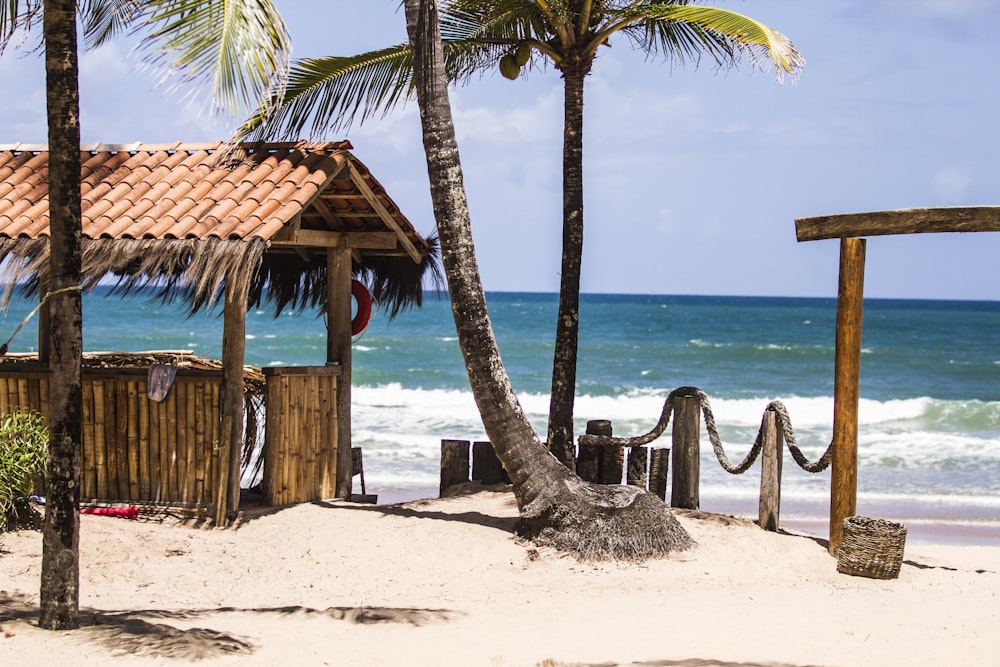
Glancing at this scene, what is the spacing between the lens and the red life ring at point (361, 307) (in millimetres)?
10136

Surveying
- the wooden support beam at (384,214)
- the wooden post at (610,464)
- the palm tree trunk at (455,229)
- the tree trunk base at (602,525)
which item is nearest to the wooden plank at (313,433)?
the wooden support beam at (384,214)

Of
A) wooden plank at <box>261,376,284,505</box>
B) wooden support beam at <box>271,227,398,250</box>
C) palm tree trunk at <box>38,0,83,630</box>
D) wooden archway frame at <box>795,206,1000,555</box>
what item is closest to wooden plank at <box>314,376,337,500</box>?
wooden plank at <box>261,376,284,505</box>

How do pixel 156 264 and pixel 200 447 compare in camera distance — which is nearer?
pixel 156 264

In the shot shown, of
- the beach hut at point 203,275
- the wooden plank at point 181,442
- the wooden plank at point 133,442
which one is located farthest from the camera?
the wooden plank at point 133,442

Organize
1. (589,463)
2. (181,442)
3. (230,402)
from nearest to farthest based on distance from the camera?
(230,402) → (181,442) → (589,463)

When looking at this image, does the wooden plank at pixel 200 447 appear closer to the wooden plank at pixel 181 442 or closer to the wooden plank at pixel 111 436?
the wooden plank at pixel 181 442

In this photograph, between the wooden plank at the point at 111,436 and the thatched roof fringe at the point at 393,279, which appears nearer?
the wooden plank at the point at 111,436

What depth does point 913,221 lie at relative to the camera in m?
7.76

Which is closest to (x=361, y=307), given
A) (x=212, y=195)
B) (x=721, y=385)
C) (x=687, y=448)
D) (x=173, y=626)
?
(x=212, y=195)

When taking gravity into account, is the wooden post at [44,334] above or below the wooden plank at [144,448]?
above

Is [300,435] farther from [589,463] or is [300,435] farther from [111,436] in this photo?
[589,463]

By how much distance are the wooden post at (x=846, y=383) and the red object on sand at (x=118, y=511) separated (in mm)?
5650

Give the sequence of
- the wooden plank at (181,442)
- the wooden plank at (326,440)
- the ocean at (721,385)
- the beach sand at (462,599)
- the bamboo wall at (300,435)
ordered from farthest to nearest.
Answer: the ocean at (721,385) < the wooden plank at (326,440) < the bamboo wall at (300,435) < the wooden plank at (181,442) < the beach sand at (462,599)

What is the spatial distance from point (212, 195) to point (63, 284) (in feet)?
10.8
